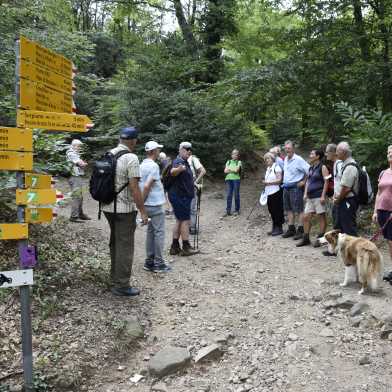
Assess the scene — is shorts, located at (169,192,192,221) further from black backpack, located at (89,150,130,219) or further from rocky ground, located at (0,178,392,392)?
black backpack, located at (89,150,130,219)

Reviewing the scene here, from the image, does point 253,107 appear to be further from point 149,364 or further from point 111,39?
point 111,39

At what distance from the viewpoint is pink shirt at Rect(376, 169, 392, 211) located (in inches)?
226

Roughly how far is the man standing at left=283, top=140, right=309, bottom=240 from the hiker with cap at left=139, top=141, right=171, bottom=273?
3290mm

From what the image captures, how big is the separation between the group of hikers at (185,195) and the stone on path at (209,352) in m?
1.56

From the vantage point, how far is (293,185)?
8.81 meters

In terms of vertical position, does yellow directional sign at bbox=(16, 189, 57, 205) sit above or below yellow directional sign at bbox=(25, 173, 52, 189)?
below

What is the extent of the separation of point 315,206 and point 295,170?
1.00 meters

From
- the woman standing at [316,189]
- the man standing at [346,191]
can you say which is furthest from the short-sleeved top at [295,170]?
the man standing at [346,191]

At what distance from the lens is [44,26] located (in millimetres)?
10375

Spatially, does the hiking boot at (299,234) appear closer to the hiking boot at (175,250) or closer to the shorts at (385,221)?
the hiking boot at (175,250)

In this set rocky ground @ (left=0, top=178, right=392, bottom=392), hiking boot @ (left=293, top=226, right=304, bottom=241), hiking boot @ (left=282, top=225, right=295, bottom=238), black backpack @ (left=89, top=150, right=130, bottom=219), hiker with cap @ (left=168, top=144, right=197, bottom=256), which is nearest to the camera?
rocky ground @ (left=0, top=178, right=392, bottom=392)

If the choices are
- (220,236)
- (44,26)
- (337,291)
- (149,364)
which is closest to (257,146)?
(220,236)

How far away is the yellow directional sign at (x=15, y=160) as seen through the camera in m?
3.29

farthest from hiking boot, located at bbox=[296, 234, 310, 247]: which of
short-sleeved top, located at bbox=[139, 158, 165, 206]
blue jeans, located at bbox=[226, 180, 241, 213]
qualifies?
blue jeans, located at bbox=[226, 180, 241, 213]
